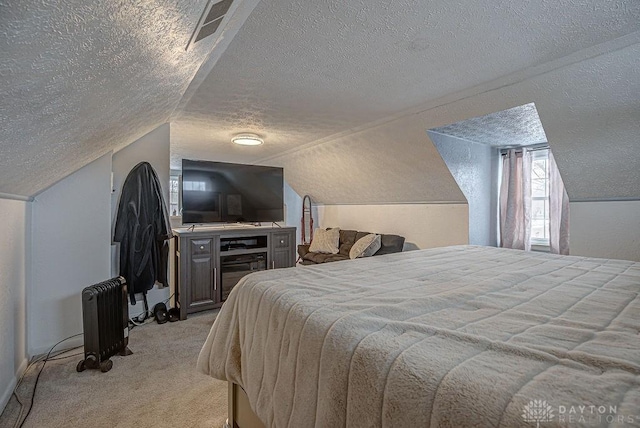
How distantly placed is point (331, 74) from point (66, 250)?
256 centimetres

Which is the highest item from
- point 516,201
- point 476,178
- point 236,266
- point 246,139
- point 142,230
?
point 246,139

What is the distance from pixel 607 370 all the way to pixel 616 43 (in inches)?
84.4

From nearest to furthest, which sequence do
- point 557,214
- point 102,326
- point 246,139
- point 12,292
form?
1. point 12,292
2. point 102,326
3. point 557,214
4. point 246,139

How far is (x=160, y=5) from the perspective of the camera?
99 centimetres

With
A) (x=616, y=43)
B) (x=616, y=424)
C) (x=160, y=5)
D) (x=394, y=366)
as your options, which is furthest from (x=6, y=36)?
(x=616, y=43)


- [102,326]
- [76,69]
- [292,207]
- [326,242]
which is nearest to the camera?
[76,69]

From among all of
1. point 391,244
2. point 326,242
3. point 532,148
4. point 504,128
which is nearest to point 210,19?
point 504,128

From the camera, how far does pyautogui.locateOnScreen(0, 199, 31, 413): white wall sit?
175cm

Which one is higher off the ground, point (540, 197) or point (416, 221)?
point (540, 197)

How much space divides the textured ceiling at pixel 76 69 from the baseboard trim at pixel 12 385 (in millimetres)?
1154

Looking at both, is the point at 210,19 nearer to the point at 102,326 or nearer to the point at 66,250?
the point at 102,326

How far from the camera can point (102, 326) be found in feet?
7.16

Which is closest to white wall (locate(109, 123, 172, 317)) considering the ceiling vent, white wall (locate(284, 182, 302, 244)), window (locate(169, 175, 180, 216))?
window (locate(169, 175, 180, 216))

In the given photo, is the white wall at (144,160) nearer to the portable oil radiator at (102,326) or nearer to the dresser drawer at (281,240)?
the portable oil radiator at (102,326)
